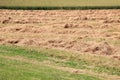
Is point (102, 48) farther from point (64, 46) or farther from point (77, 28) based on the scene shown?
point (77, 28)

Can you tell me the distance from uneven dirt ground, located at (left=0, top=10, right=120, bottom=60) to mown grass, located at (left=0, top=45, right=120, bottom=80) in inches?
31.5

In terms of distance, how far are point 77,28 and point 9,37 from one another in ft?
12.1

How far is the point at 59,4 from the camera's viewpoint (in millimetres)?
24766

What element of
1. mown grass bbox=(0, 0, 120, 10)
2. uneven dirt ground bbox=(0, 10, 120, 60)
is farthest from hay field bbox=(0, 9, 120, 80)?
mown grass bbox=(0, 0, 120, 10)

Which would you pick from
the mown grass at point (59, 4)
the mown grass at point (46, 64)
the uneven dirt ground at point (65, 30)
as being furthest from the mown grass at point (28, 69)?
the mown grass at point (59, 4)

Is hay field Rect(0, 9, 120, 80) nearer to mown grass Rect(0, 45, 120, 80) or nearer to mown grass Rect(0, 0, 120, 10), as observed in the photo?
mown grass Rect(0, 45, 120, 80)

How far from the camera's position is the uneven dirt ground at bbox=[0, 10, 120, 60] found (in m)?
15.5

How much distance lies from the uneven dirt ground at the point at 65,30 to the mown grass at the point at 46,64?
80cm

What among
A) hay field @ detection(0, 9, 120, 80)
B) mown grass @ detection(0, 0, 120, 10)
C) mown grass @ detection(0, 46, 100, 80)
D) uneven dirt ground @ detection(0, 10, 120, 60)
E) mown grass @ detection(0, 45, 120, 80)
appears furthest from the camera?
mown grass @ detection(0, 0, 120, 10)

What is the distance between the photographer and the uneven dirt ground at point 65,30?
15.5 metres

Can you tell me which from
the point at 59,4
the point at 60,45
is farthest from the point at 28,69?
the point at 59,4

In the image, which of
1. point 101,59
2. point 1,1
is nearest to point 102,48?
point 101,59

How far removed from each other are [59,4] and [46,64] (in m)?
12.2

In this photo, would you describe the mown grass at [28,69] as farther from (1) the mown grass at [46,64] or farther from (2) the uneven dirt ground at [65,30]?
(2) the uneven dirt ground at [65,30]
